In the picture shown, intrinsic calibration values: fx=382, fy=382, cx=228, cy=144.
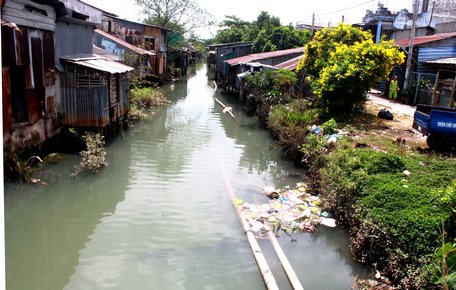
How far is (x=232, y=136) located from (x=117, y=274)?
36.8 feet

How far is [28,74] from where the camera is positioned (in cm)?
1012

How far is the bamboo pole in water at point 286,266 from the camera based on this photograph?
20.4 ft

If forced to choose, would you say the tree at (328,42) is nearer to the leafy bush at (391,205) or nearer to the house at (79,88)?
the leafy bush at (391,205)

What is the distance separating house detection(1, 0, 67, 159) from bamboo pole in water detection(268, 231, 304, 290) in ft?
22.1

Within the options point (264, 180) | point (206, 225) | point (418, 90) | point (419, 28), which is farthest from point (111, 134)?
point (419, 28)

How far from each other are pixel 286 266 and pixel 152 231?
115 inches

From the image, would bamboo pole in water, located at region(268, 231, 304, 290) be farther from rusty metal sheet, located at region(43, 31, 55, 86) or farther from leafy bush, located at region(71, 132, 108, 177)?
rusty metal sheet, located at region(43, 31, 55, 86)

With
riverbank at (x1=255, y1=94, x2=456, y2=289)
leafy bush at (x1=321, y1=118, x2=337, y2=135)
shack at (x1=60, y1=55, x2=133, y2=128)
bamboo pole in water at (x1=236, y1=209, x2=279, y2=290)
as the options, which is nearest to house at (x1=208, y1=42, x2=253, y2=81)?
leafy bush at (x1=321, y1=118, x2=337, y2=135)

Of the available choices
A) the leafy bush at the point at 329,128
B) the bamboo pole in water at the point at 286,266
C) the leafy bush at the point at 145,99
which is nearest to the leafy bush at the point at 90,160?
the bamboo pole in water at the point at 286,266

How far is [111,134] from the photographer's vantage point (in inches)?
588

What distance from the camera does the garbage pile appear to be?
27.6 feet

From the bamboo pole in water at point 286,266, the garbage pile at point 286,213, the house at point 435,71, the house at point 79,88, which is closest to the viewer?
the bamboo pole in water at point 286,266

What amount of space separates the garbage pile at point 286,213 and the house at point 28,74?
5943 millimetres

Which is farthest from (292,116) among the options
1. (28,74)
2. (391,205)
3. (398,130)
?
(28,74)
